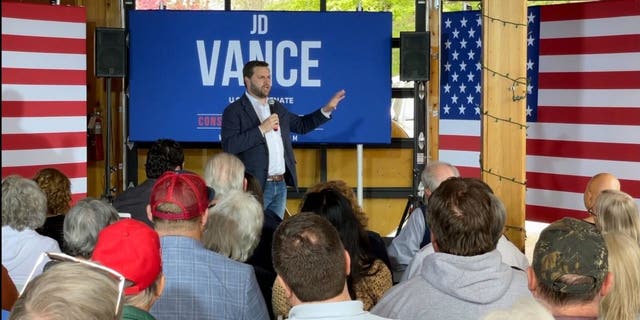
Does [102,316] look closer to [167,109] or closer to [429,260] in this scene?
[429,260]

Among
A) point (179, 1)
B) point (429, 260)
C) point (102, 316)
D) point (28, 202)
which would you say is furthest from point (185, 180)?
point (179, 1)

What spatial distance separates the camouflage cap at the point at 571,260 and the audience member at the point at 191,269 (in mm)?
1186

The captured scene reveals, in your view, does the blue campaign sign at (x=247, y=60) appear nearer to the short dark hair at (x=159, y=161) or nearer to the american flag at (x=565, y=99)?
the american flag at (x=565, y=99)

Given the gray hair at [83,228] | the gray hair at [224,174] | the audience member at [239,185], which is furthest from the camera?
the gray hair at [224,174]

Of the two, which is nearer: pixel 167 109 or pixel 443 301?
pixel 443 301

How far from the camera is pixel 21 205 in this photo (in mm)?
4008

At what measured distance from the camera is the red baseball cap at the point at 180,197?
309cm

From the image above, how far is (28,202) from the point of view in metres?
4.03

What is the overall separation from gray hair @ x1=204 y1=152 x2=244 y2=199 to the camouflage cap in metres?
2.74

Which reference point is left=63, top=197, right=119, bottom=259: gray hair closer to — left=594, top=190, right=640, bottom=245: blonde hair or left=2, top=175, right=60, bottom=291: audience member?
left=2, top=175, right=60, bottom=291: audience member

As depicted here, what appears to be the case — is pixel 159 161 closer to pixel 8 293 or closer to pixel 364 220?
pixel 364 220

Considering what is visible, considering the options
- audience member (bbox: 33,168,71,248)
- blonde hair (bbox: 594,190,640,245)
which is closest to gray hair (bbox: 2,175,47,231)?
audience member (bbox: 33,168,71,248)

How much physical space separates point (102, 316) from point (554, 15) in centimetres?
715

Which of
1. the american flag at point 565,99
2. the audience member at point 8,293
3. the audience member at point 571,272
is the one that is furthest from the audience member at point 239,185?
the american flag at point 565,99
